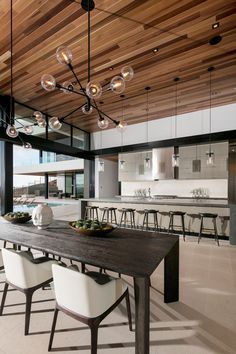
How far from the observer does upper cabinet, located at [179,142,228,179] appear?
5.48 m

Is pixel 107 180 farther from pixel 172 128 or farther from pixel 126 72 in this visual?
pixel 126 72

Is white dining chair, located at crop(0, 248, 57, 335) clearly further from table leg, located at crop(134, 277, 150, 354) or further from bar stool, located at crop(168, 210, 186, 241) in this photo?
bar stool, located at crop(168, 210, 186, 241)

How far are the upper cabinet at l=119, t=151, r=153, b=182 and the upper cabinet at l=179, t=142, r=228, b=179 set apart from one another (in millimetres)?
1126

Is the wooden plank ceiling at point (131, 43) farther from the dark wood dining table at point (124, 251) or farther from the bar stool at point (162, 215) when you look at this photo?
the bar stool at point (162, 215)

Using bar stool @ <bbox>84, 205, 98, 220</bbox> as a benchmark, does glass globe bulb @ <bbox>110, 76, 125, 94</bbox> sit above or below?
above

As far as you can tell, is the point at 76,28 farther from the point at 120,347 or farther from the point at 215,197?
the point at 215,197

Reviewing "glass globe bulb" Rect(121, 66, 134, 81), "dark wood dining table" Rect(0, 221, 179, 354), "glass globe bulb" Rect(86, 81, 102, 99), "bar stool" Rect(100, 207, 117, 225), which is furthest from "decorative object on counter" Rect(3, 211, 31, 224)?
"bar stool" Rect(100, 207, 117, 225)

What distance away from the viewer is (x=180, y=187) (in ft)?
22.2

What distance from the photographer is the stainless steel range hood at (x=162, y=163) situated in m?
6.19

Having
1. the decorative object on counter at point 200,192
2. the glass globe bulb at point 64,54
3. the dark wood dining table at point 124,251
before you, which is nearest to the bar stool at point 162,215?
the decorative object on counter at point 200,192

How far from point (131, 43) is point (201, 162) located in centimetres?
393

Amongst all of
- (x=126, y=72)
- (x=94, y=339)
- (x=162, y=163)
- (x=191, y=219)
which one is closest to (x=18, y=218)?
(x=94, y=339)

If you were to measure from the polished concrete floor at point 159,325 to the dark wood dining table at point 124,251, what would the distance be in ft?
0.96

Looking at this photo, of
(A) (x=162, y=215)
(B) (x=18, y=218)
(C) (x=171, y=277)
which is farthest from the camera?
(A) (x=162, y=215)
